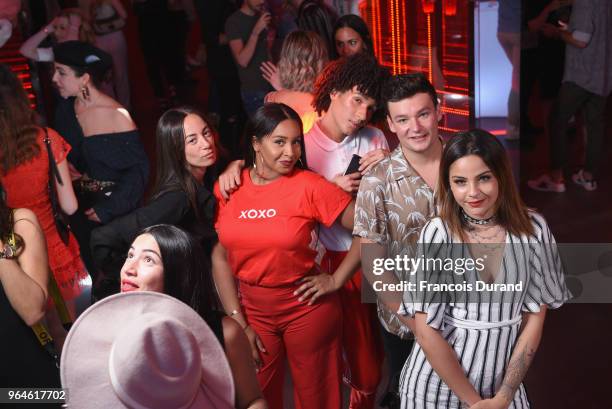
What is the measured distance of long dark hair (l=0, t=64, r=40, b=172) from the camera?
3.30m

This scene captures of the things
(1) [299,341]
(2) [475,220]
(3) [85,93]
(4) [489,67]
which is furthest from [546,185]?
(2) [475,220]

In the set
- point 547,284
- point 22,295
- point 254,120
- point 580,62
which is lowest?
point 580,62

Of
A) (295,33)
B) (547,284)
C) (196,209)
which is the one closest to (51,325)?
(196,209)

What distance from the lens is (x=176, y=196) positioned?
2840mm

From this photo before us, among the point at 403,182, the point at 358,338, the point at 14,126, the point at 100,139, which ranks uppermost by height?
the point at 14,126

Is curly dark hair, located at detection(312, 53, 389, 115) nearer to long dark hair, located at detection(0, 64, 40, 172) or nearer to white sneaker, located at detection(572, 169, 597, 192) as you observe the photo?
long dark hair, located at detection(0, 64, 40, 172)

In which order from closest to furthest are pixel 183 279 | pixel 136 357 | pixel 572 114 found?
1. pixel 136 357
2. pixel 183 279
3. pixel 572 114

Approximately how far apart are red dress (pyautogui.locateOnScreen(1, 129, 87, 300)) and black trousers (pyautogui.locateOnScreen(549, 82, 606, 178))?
3565 mm

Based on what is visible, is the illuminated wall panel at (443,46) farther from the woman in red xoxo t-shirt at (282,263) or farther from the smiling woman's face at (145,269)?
the smiling woman's face at (145,269)

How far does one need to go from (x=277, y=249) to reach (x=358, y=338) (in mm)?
614

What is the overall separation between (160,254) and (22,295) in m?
0.58

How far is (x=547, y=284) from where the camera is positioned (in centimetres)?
222

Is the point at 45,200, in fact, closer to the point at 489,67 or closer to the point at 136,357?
the point at 136,357

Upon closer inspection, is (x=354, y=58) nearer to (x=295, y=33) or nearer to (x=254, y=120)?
(x=254, y=120)
